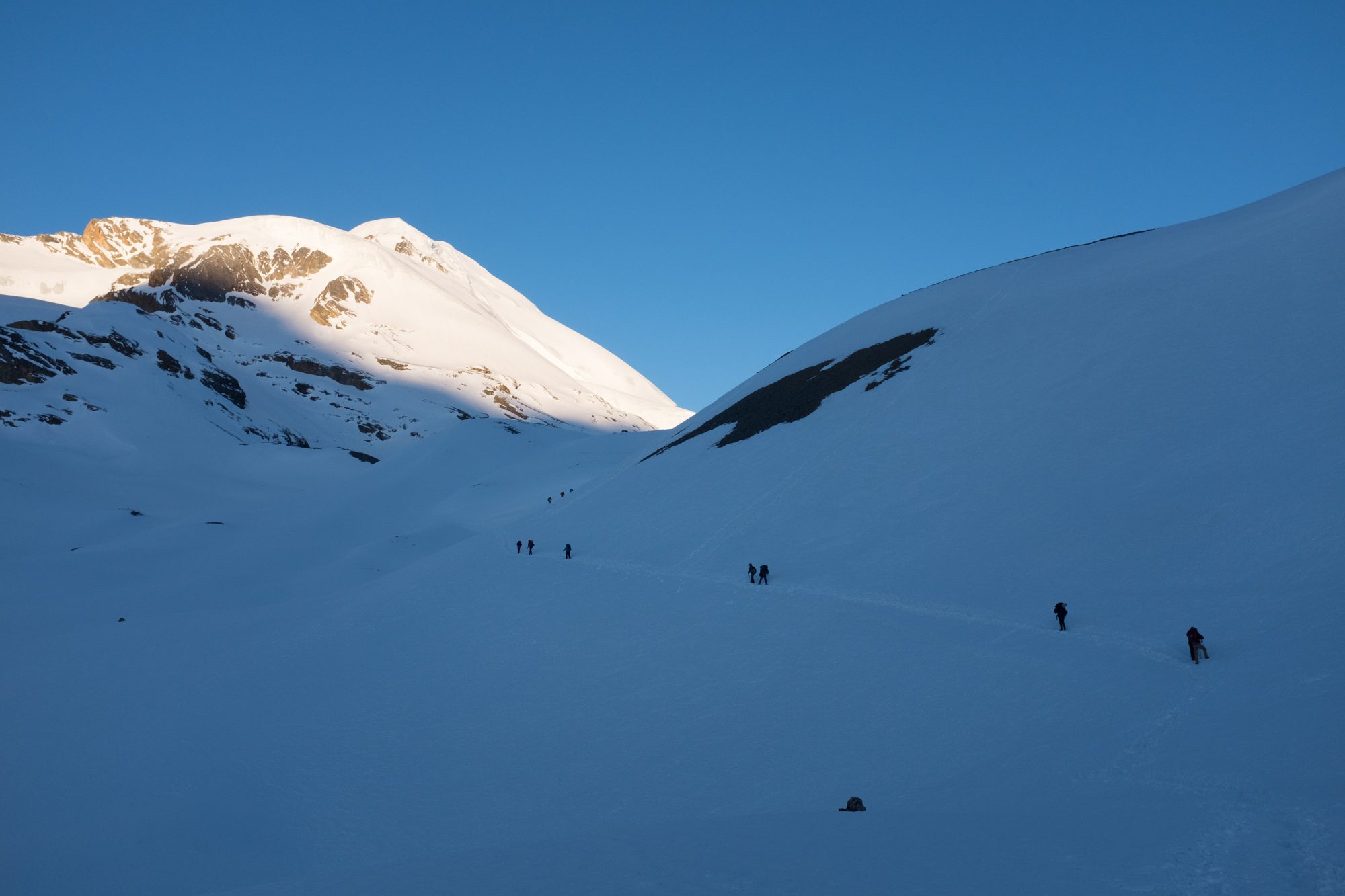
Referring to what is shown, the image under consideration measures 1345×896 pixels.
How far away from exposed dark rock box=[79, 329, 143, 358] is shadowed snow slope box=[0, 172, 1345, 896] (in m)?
41.5

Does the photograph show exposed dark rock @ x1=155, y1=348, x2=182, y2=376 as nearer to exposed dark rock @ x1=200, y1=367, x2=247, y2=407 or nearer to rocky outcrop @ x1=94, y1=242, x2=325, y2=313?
exposed dark rock @ x1=200, y1=367, x2=247, y2=407

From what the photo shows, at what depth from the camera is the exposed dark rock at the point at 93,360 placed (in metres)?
68.9

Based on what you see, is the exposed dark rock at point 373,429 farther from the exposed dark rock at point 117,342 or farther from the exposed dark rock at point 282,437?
the exposed dark rock at point 117,342

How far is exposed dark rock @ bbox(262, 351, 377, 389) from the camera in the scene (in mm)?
131375

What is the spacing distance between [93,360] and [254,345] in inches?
2818

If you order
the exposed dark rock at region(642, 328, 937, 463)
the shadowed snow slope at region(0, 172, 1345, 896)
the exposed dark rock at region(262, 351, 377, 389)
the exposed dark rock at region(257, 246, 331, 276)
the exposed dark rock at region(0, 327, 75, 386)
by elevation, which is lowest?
the shadowed snow slope at region(0, 172, 1345, 896)

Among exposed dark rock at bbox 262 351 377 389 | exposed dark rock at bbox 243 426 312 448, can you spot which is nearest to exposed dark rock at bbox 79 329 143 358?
exposed dark rock at bbox 243 426 312 448

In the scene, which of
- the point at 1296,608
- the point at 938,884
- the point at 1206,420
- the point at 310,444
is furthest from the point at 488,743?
the point at 310,444

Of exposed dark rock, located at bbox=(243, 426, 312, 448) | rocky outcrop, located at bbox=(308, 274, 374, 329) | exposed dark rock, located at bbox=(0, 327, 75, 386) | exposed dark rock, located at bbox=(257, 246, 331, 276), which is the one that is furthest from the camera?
exposed dark rock, located at bbox=(257, 246, 331, 276)

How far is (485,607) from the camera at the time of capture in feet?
85.7

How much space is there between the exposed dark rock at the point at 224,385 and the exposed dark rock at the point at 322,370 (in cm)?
4232

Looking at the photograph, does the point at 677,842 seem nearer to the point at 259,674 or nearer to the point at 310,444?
the point at 259,674

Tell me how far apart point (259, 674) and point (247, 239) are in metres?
187

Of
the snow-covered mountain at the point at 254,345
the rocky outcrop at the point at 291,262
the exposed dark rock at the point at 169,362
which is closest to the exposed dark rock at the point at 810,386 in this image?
the snow-covered mountain at the point at 254,345
